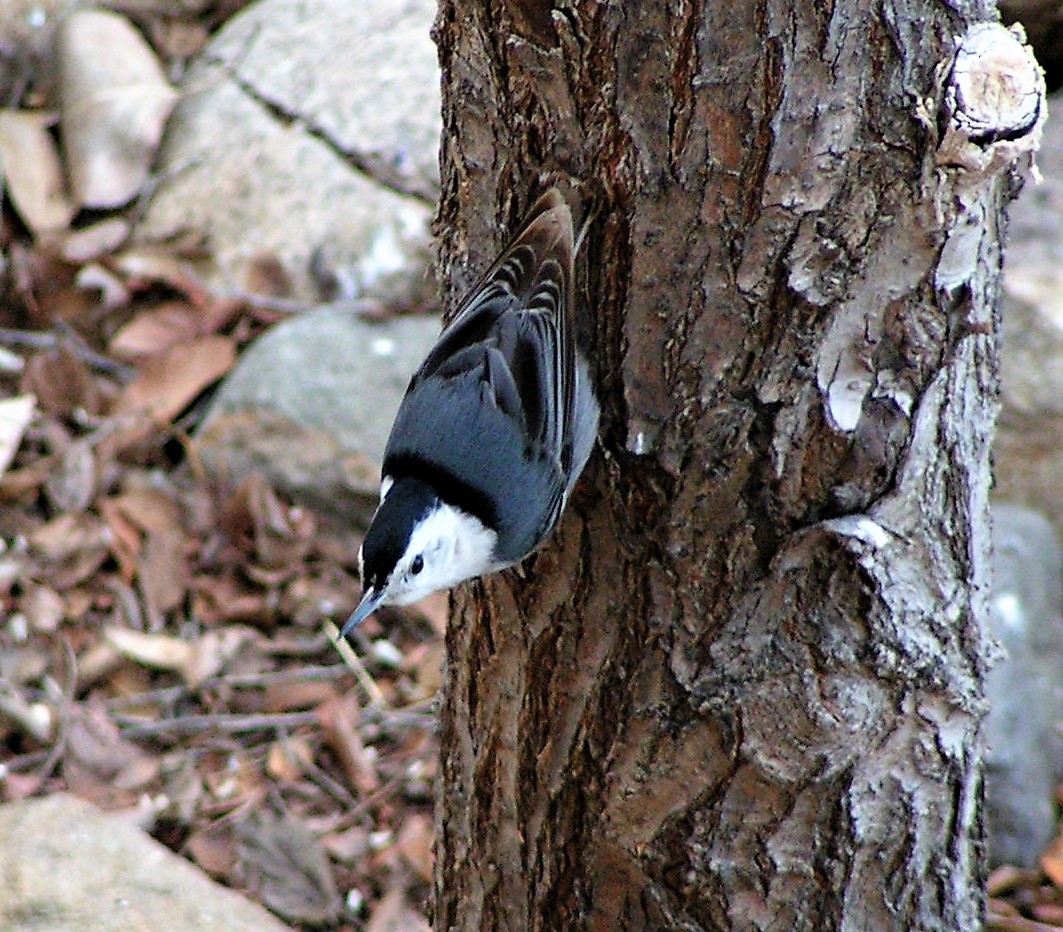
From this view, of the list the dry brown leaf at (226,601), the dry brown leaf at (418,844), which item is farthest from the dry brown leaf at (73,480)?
the dry brown leaf at (418,844)

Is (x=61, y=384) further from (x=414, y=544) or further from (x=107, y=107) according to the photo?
(x=414, y=544)

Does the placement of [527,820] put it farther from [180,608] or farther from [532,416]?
[180,608]

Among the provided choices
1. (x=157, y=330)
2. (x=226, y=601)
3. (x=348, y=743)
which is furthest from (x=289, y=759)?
(x=157, y=330)

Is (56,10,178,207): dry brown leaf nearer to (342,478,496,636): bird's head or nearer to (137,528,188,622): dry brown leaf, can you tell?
(137,528,188,622): dry brown leaf

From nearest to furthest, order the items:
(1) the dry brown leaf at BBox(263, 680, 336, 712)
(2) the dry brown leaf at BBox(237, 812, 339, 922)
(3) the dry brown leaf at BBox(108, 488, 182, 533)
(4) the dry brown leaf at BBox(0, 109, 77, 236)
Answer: (2) the dry brown leaf at BBox(237, 812, 339, 922) → (1) the dry brown leaf at BBox(263, 680, 336, 712) → (3) the dry brown leaf at BBox(108, 488, 182, 533) → (4) the dry brown leaf at BBox(0, 109, 77, 236)

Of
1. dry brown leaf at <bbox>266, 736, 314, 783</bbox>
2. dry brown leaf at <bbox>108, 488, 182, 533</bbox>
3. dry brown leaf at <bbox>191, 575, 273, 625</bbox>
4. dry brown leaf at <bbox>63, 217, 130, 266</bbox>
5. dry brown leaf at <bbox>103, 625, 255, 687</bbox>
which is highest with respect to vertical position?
dry brown leaf at <bbox>63, 217, 130, 266</bbox>

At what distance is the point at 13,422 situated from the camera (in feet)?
14.3

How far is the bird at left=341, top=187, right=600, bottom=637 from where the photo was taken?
7.43 ft

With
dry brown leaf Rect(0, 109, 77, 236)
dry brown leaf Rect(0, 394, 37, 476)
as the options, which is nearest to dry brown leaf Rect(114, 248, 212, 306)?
dry brown leaf Rect(0, 109, 77, 236)

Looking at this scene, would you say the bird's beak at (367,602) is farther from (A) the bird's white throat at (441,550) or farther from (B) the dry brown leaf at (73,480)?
(B) the dry brown leaf at (73,480)

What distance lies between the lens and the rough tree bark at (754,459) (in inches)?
74.5

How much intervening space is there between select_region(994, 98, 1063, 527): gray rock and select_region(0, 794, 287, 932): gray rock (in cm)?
242

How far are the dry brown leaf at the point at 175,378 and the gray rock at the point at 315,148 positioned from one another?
346 mm

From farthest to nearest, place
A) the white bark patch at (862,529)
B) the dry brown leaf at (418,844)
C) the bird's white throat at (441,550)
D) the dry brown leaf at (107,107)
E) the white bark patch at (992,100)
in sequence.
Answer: the dry brown leaf at (107,107)
the dry brown leaf at (418,844)
the bird's white throat at (441,550)
the white bark patch at (862,529)
the white bark patch at (992,100)
